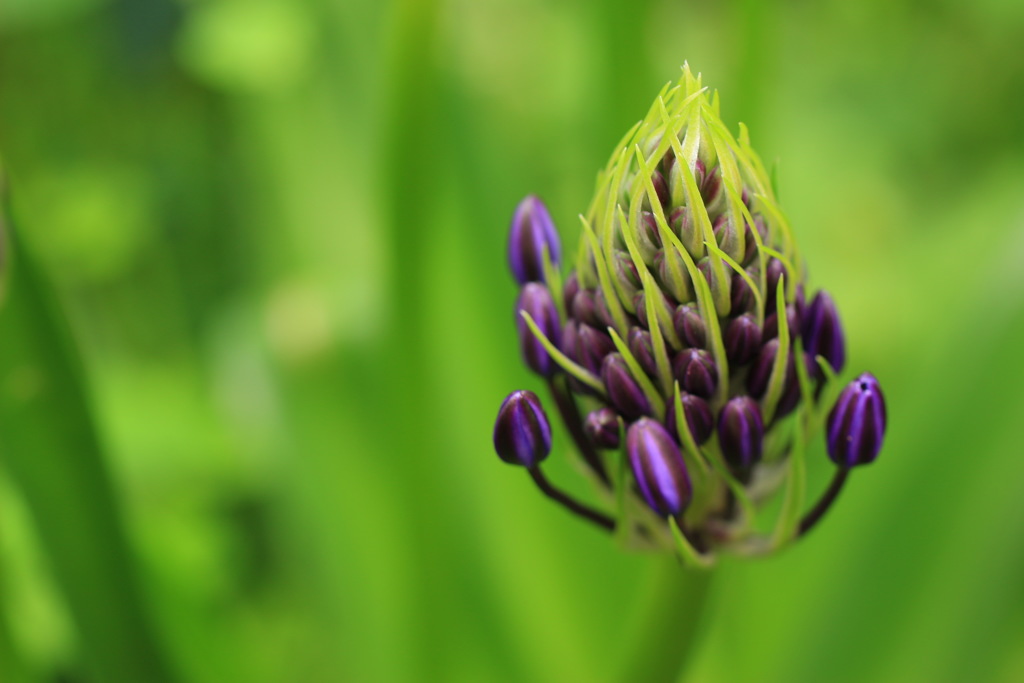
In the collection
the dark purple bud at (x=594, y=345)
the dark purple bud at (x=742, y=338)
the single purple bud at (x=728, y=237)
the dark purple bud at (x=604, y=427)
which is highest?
the single purple bud at (x=728, y=237)

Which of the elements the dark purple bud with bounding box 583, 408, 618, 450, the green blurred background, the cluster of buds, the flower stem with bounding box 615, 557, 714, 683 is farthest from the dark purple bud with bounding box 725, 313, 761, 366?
the green blurred background

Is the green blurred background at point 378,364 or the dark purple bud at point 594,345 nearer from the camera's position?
the dark purple bud at point 594,345

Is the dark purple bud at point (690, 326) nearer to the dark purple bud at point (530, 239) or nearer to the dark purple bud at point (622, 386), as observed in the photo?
the dark purple bud at point (622, 386)

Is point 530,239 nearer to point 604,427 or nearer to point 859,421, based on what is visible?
point 604,427

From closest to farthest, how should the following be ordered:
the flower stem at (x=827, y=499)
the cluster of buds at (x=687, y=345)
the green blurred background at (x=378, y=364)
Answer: the cluster of buds at (x=687, y=345), the flower stem at (x=827, y=499), the green blurred background at (x=378, y=364)

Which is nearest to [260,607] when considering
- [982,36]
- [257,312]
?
[257,312]

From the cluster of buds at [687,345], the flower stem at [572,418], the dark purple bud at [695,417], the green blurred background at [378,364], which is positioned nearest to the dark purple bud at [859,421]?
the cluster of buds at [687,345]

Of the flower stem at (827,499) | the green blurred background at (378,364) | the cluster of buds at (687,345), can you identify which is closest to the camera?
the cluster of buds at (687,345)
